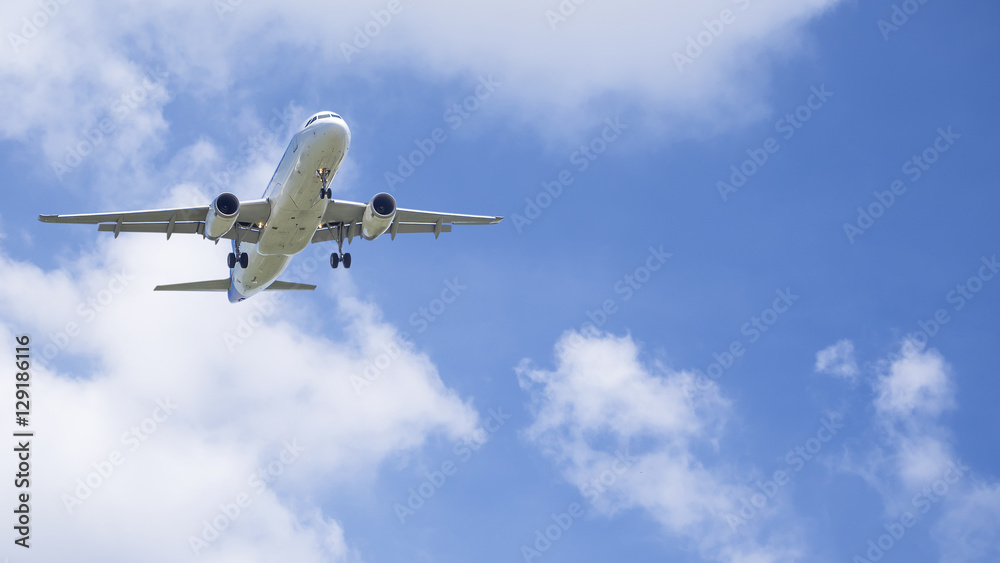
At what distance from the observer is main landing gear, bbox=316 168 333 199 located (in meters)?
40.9

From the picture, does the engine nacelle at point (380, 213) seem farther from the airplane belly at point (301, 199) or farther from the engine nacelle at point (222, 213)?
the engine nacelle at point (222, 213)

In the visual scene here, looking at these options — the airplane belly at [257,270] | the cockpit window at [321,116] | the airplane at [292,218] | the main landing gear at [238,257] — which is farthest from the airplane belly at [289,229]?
the cockpit window at [321,116]

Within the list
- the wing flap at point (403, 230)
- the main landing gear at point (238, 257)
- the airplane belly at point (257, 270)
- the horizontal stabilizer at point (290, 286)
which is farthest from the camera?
the horizontal stabilizer at point (290, 286)

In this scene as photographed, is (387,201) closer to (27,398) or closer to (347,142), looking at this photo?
(347,142)

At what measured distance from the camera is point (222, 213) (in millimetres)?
42688

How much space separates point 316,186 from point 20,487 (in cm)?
1671

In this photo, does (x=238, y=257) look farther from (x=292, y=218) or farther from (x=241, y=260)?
(x=292, y=218)

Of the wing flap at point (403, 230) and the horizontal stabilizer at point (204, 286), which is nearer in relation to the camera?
the wing flap at point (403, 230)

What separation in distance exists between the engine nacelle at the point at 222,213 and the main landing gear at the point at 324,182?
14.0 ft

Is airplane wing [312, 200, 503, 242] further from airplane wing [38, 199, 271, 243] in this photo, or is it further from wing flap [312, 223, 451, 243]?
airplane wing [38, 199, 271, 243]

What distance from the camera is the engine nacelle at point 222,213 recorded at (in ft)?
140

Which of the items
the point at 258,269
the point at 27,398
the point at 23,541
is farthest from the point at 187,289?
the point at 23,541

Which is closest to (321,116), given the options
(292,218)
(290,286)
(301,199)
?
(301,199)

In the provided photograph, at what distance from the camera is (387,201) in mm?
45719
